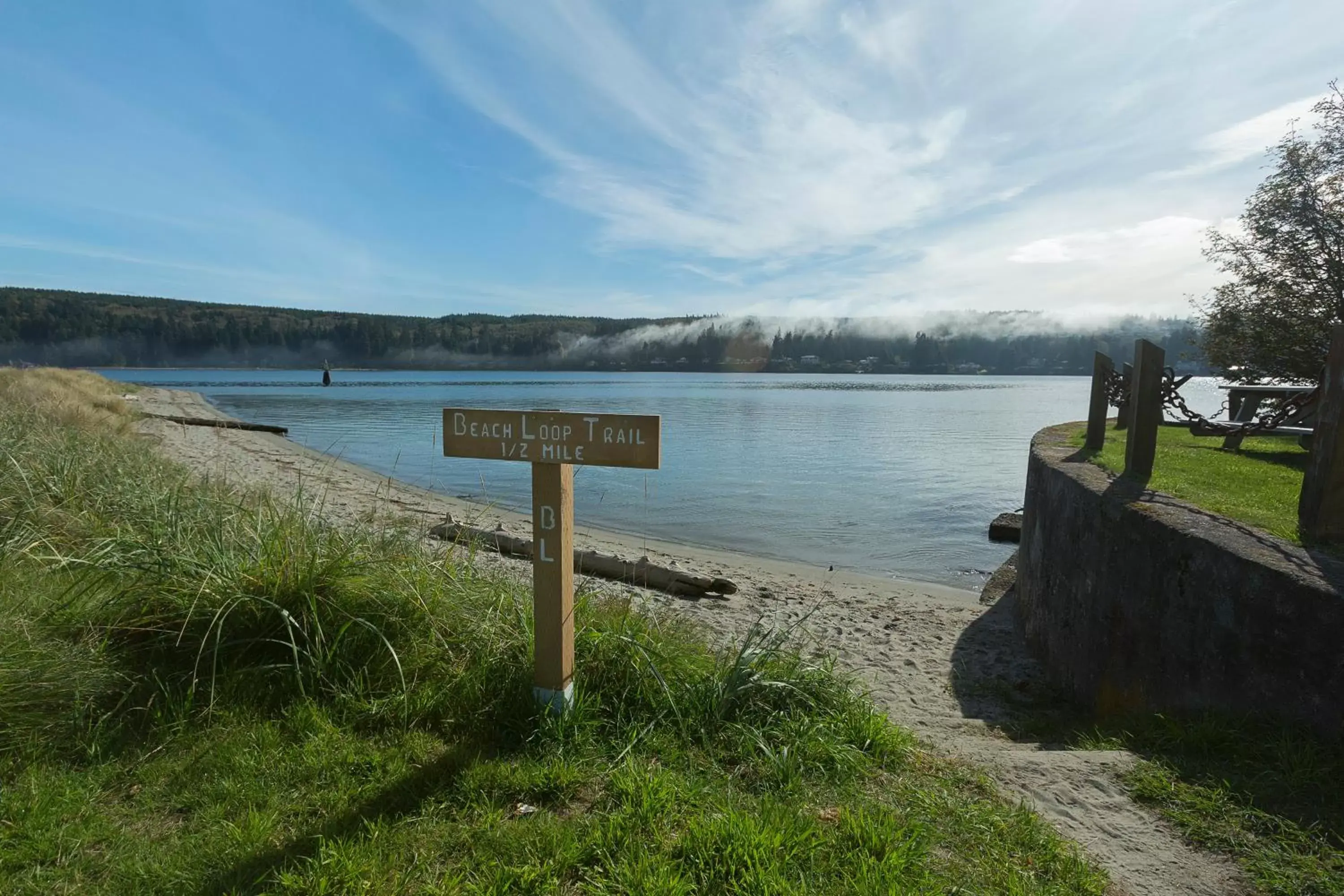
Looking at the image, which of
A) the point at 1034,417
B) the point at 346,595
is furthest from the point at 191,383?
the point at 346,595

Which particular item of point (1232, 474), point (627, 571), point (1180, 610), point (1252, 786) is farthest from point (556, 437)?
point (1232, 474)

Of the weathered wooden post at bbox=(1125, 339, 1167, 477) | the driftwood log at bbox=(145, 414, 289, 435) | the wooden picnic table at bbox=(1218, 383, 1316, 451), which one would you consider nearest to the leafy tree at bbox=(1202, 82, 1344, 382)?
the wooden picnic table at bbox=(1218, 383, 1316, 451)

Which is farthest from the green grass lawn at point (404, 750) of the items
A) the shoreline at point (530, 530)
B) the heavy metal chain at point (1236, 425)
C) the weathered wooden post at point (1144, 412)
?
the heavy metal chain at point (1236, 425)

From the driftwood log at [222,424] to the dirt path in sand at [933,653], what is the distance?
982cm

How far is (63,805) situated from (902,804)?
3228mm

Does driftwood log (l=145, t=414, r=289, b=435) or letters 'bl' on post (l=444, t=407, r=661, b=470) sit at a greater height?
letters 'bl' on post (l=444, t=407, r=661, b=470)

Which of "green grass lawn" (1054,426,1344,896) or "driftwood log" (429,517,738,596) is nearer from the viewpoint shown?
"green grass lawn" (1054,426,1344,896)

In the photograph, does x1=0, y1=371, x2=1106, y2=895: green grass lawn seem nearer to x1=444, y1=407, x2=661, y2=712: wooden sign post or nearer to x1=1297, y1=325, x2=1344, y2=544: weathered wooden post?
x1=444, y1=407, x2=661, y2=712: wooden sign post

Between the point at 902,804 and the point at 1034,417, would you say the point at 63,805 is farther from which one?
the point at 1034,417

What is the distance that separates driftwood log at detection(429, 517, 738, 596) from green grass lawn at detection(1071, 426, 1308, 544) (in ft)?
15.1

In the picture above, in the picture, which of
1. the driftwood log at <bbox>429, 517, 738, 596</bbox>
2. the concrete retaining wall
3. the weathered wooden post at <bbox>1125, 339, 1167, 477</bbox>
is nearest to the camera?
the concrete retaining wall

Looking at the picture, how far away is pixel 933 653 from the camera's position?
7.38m

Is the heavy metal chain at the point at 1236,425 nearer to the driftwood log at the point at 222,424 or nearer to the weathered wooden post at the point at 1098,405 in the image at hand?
the weathered wooden post at the point at 1098,405

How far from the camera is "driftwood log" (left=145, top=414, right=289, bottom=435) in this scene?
87.8 ft
